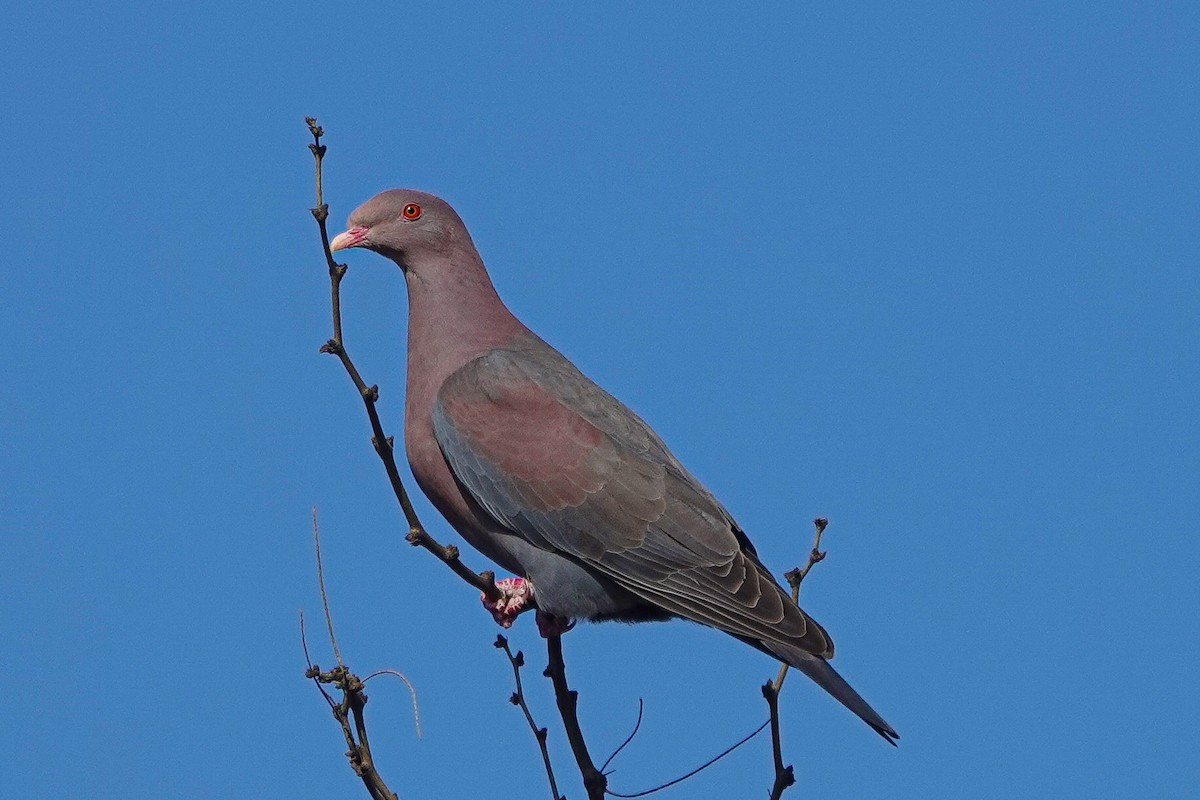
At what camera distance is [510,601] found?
18.2ft

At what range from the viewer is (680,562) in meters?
5.54

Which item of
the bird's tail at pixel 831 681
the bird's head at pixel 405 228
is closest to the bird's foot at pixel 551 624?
the bird's tail at pixel 831 681

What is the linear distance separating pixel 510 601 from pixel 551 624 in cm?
23

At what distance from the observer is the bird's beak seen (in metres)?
6.09

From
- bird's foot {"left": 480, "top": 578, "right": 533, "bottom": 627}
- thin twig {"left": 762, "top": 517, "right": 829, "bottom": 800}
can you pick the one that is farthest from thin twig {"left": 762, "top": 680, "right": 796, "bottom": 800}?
bird's foot {"left": 480, "top": 578, "right": 533, "bottom": 627}

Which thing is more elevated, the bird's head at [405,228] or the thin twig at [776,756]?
the bird's head at [405,228]

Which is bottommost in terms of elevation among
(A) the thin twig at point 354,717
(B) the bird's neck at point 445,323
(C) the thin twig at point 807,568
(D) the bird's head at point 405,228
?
(A) the thin twig at point 354,717

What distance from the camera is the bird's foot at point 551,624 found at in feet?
17.5

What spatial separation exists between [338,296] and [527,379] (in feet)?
5.77

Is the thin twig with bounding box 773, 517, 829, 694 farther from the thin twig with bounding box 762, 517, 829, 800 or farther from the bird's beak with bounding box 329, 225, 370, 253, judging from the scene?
the bird's beak with bounding box 329, 225, 370, 253

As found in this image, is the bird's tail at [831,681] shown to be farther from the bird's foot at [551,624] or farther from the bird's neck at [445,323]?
the bird's neck at [445,323]

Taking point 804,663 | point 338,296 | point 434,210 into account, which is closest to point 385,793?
point 338,296

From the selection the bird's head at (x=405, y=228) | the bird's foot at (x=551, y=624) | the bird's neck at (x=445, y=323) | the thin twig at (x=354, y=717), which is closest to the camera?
the thin twig at (x=354, y=717)

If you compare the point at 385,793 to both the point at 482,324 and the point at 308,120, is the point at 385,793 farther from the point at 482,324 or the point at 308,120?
the point at 482,324
